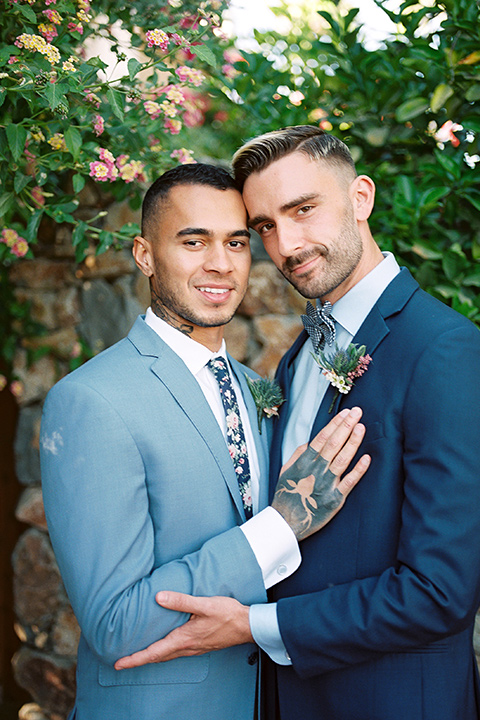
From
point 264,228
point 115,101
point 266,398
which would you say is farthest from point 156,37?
point 266,398

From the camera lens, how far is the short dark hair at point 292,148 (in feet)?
6.25

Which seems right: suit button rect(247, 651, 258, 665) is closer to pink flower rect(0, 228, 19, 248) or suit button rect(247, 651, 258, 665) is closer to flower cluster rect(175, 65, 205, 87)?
pink flower rect(0, 228, 19, 248)

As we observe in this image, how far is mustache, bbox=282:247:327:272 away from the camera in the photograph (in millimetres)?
1872

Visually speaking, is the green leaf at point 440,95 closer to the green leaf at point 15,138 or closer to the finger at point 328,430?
the finger at point 328,430

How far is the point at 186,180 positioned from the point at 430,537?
140 centimetres

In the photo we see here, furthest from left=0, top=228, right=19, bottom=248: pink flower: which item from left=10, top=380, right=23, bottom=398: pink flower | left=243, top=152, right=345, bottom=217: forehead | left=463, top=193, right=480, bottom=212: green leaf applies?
left=463, top=193, right=480, bottom=212: green leaf

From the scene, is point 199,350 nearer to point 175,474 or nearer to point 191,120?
point 175,474

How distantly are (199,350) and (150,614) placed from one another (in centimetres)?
87

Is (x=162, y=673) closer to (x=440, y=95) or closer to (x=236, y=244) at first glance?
(x=236, y=244)

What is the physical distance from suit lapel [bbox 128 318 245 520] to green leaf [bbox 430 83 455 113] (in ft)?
4.89

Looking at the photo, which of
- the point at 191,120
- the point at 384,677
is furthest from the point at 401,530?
the point at 191,120

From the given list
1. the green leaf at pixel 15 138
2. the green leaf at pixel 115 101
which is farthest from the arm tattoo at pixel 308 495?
the green leaf at pixel 15 138

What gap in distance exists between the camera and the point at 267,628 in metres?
1.64

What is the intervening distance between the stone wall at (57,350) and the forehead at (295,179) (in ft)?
4.10
